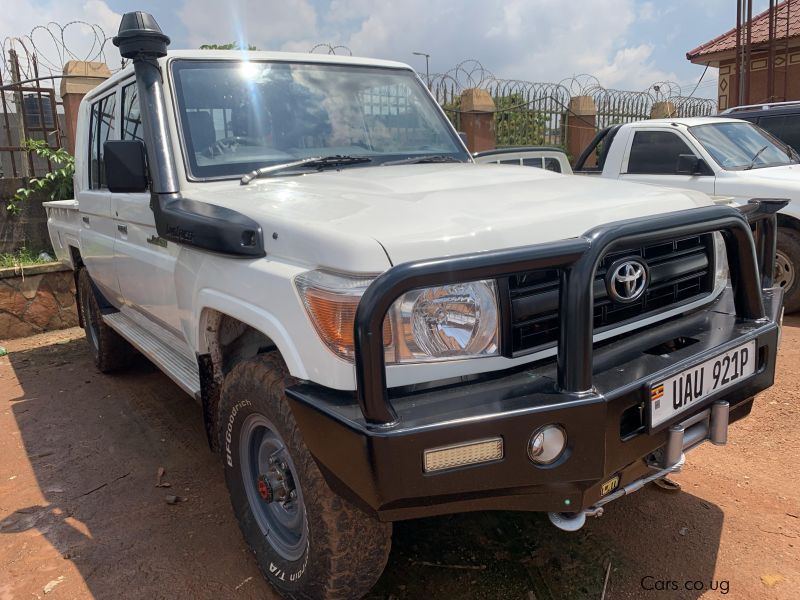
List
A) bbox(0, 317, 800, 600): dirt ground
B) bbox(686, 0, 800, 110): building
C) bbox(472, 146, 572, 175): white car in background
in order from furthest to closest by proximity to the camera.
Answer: bbox(686, 0, 800, 110): building
bbox(472, 146, 572, 175): white car in background
bbox(0, 317, 800, 600): dirt ground

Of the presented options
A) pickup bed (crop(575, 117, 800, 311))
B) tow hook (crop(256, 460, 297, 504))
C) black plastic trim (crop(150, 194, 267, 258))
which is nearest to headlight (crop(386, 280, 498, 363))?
black plastic trim (crop(150, 194, 267, 258))

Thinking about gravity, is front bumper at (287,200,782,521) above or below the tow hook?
above

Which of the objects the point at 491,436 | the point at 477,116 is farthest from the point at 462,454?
the point at 477,116

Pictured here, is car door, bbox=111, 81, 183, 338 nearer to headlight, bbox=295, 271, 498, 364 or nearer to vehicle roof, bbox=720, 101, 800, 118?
headlight, bbox=295, 271, 498, 364

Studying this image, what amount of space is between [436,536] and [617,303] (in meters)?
1.30

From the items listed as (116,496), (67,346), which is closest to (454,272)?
(116,496)

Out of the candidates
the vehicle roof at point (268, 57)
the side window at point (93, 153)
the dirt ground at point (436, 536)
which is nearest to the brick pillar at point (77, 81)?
the side window at point (93, 153)

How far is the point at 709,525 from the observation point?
2.76 m

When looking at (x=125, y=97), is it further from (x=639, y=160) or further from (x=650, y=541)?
(x=639, y=160)

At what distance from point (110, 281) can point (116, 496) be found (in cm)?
151

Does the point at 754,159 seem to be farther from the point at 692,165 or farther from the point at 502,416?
the point at 502,416

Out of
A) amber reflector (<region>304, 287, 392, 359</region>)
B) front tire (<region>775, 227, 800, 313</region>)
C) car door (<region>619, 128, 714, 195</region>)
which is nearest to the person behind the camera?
amber reflector (<region>304, 287, 392, 359</region>)

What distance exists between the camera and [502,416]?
5.61 ft

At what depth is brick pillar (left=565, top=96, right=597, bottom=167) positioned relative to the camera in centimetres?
1205
